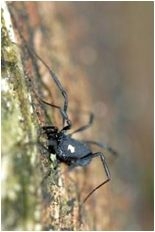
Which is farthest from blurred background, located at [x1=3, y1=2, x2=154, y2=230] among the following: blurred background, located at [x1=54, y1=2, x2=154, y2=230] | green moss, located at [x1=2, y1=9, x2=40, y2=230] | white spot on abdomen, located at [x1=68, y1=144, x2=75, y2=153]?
green moss, located at [x1=2, y1=9, x2=40, y2=230]

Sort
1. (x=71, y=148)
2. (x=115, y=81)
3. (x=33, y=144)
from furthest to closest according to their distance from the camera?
(x=115, y=81)
(x=71, y=148)
(x=33, y=144)

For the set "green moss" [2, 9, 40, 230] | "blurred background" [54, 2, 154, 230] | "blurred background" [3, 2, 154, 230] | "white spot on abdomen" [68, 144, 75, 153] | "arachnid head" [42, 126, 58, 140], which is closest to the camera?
"green moss" [2, 9, 40, 230]

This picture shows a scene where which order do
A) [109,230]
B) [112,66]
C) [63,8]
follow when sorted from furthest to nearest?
1. [112,66]
2. [63,8]
3. [109,230]

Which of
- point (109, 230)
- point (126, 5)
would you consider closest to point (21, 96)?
point (109, 230)

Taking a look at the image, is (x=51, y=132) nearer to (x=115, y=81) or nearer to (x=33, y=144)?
(x=33, y=144)

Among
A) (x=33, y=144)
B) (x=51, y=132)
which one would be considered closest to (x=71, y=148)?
(x=51, y=132)

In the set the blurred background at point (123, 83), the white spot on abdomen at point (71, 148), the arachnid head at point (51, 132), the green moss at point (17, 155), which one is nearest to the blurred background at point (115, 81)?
the blurred background at point (123, 83)

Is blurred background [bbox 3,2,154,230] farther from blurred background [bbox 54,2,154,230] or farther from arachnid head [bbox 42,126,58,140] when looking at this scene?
arachnid head [bbox 42,126,58,140]

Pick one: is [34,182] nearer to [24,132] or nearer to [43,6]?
[24,132]
